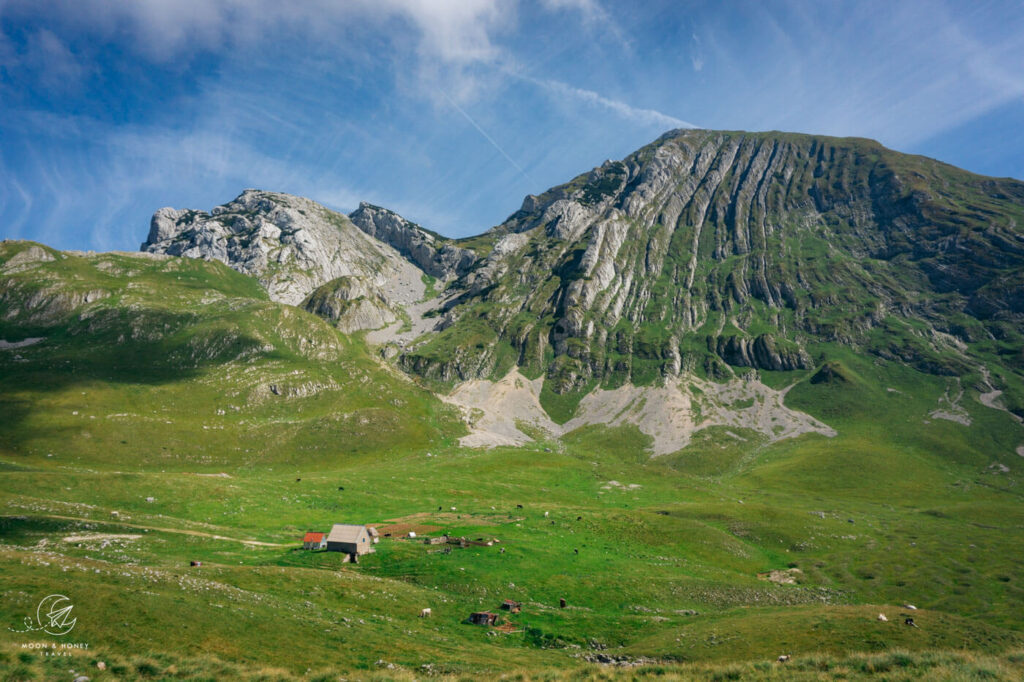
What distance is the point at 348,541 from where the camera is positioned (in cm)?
6081

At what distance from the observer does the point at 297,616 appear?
118 ft

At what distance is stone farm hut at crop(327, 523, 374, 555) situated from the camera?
60656mm

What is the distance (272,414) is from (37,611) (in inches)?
6820

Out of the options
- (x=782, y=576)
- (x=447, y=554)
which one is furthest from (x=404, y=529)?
(x=782, y=576)

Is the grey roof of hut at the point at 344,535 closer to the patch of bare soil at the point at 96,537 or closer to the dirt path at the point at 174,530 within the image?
the dirt path at the point at 174,530

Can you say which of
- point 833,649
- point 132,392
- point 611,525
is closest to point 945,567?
point 611,525

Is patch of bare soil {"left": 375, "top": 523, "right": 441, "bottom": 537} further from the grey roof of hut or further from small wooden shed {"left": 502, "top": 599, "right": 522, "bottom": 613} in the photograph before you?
small wooden shed {"left": 502, "top": 599, "right": 522, "bottom": 613}

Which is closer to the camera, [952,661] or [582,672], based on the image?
[952,661]

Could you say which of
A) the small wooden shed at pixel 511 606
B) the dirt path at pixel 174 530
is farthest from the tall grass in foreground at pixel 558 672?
the dirt path at pixel 174 530

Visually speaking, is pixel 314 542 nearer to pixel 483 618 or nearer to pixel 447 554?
pixel 447 554

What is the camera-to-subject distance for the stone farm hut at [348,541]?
60656 mm

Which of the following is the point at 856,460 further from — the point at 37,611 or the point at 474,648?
the point at 37,611

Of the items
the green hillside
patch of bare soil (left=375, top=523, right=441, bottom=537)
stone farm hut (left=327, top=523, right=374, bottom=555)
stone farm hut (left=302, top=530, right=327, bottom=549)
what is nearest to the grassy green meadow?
the green hillside

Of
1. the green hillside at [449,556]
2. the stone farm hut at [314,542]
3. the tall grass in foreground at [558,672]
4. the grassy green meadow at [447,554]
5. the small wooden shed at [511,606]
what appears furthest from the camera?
the stone farm hut at [314,542]
